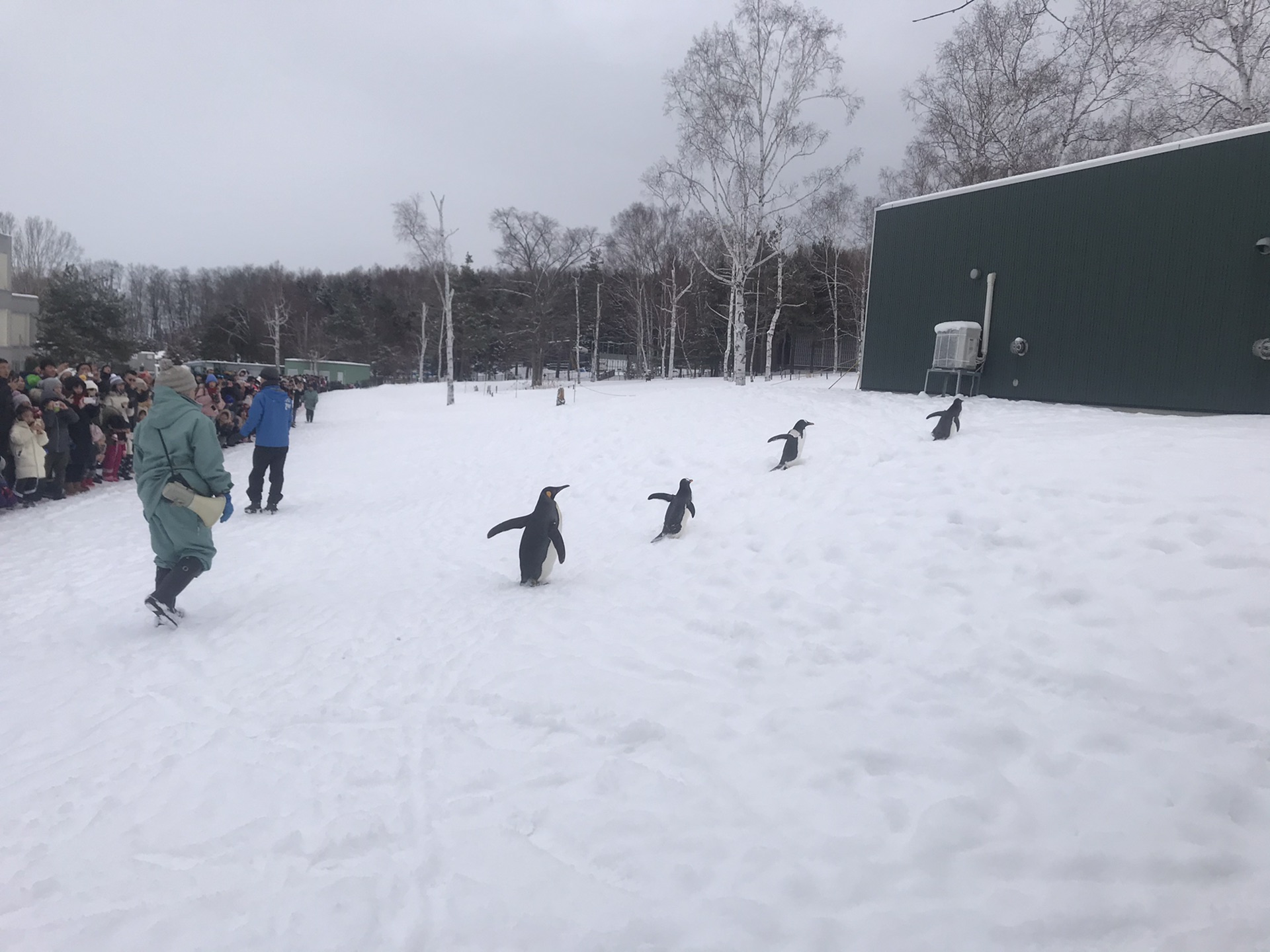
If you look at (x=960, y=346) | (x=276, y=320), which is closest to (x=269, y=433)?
(x=960, y=346)

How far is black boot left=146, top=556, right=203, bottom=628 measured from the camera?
15.8 feet

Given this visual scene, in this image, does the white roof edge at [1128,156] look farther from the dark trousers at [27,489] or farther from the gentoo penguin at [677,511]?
the dark trousers at [27,489]

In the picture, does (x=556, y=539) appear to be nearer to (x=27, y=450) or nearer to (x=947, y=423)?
(x=947, y=423)

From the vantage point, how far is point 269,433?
8531 mm

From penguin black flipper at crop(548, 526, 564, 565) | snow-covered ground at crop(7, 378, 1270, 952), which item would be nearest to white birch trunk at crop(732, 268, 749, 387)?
snow-covered ground at crop(7, 378, 1270, 952)

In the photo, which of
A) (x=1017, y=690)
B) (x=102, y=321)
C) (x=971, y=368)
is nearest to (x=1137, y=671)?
(x=1017, y=690)

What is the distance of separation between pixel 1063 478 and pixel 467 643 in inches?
201

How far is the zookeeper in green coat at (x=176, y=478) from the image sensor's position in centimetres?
466

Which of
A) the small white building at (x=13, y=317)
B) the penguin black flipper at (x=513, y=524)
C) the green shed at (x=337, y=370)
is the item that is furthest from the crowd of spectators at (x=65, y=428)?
the green shed at (x=337, y=370)

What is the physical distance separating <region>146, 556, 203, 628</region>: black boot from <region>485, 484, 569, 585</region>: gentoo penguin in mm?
2126

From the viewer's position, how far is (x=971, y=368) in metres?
15.0

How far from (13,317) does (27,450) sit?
20.5 metres

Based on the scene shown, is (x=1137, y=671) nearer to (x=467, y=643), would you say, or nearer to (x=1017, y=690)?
(x=1017, y=690)

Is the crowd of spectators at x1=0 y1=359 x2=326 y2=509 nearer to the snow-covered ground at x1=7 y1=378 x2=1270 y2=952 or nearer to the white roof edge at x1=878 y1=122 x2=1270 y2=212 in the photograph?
the snow-covered ground at x1=7 y1=378 x2=1270 y2=952
